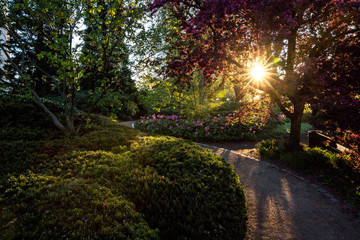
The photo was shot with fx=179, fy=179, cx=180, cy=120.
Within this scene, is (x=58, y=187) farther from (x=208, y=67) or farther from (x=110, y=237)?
(x=208, y=67)

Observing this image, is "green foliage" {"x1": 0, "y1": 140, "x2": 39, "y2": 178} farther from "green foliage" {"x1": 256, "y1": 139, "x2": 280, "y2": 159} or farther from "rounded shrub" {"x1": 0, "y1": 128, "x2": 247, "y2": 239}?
"green foliage" {"x1": 256, "y1": 139, "x2": 280, "y2": 159}

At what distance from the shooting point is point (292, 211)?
141 inches

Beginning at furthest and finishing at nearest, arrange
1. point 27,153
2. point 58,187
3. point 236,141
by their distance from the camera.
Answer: point 236,141 < point 27,153 < point 58,187

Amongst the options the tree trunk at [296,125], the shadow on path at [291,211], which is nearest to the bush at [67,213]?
the shadow on path at [291,211]

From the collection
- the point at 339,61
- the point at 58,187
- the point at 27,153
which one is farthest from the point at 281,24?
the point at 27,153

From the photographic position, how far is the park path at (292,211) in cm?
301

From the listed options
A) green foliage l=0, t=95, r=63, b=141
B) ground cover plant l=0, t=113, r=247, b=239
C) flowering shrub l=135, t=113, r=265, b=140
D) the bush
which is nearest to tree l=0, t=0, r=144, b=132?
green foliage l=0, t=95, r=63, b=141

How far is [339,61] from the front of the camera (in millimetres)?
4270

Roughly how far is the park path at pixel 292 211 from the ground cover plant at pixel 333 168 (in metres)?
0.34

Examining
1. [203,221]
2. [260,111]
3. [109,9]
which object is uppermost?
[109,9]

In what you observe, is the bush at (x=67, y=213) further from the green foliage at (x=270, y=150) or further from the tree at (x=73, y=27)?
the green foliage at (x=270, y=150)

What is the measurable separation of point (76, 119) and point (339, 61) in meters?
8.64

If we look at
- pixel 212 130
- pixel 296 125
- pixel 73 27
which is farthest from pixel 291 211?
pixel 73 27

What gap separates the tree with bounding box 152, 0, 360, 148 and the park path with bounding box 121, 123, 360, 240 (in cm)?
225
